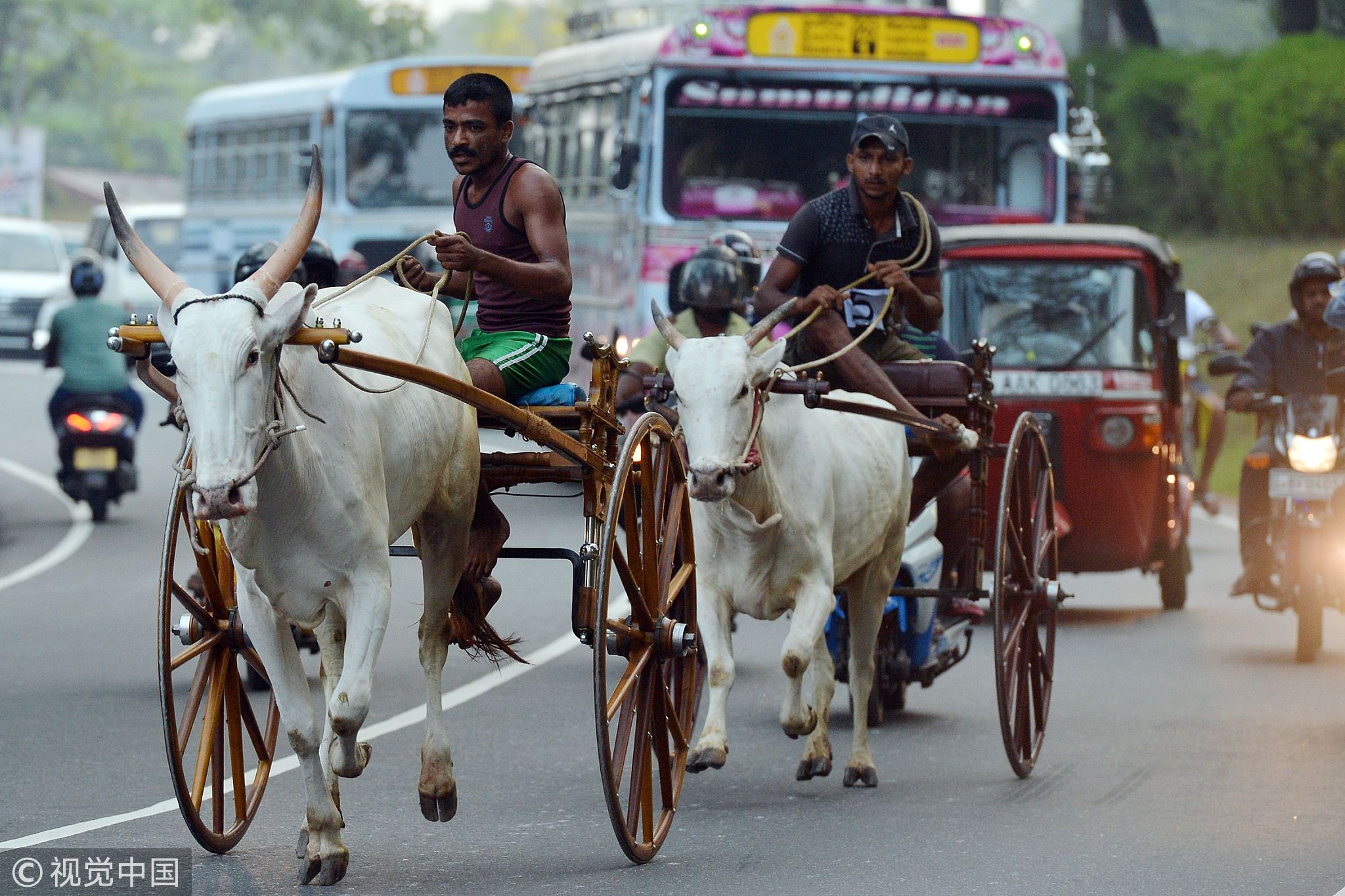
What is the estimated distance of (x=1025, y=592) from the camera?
9.07m

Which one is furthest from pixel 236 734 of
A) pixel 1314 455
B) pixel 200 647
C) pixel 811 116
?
pixel 811 116

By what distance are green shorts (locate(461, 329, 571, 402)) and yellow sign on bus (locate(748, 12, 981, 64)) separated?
10126mm

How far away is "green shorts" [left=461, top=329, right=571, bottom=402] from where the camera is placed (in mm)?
7457

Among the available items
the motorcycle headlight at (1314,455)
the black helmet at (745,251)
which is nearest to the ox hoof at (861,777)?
the black helmet at (745,251)

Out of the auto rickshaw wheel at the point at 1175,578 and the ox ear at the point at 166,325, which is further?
the auto rickshaw wheel at the point at 1175,578

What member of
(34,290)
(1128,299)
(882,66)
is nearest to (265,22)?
(34,290)

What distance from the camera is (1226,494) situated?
22.9 metres

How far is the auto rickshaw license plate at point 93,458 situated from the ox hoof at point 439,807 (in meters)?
10.9

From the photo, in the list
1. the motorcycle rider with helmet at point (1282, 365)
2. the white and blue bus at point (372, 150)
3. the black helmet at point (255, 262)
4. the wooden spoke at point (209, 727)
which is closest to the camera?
the wooden spoke at point (209, 727)

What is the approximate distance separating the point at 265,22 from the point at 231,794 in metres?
56.3

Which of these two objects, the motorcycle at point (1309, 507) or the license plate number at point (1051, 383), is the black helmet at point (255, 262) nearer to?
the license plate number at point (1051, 383)

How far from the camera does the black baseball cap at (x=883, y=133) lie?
8.77 meters

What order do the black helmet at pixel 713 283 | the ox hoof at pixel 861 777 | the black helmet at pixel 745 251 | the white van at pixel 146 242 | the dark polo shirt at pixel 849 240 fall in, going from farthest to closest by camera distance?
the white van at pixel 146 242, the black helmet at pixel 745 251, the black helmet at pixel 713 283, the dark polo shirt at pixel 849 240, the ox hoof at pixel 861 777

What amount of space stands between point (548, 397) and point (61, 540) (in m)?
10.6
